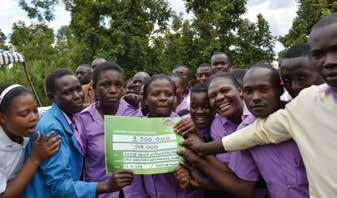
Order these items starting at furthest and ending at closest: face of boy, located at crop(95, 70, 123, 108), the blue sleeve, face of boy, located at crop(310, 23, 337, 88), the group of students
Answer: face of boy, located at crop(95, 70, 123, 108) < the blue sleeve < the group of students < face of boy, located at crop(310, 23, 337, 88)

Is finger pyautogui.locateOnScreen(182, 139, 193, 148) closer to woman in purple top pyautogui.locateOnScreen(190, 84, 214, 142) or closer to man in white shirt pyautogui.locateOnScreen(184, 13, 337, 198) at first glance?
woman in purple top pyautogui.locateOnScreen(190, 84, 214, 142)

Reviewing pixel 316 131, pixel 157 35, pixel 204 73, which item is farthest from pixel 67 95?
pixel 157 35

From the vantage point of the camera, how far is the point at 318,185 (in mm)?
1995

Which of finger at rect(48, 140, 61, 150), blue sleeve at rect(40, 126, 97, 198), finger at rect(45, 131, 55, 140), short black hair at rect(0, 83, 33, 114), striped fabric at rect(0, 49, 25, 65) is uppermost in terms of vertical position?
striped fabric at rect(0, 49, 25, 65)

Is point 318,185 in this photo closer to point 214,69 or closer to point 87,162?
point 87,162

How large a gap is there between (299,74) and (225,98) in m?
0.67

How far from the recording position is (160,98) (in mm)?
3186

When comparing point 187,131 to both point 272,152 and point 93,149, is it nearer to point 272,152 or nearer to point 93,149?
point 272,152

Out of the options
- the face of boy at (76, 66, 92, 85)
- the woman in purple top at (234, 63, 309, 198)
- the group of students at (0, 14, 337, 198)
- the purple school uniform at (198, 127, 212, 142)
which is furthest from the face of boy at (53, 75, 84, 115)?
the face of boy at (76, 66, 92, 85)

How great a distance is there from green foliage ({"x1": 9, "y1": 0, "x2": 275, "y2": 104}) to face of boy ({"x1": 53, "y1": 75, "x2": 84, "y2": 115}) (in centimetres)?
1099

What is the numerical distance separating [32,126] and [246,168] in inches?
51.0

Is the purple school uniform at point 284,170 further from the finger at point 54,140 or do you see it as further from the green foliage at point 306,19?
the green foliage at point 306,19

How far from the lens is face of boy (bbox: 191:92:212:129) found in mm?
3395

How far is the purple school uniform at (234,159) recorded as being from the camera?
8.64 feet
